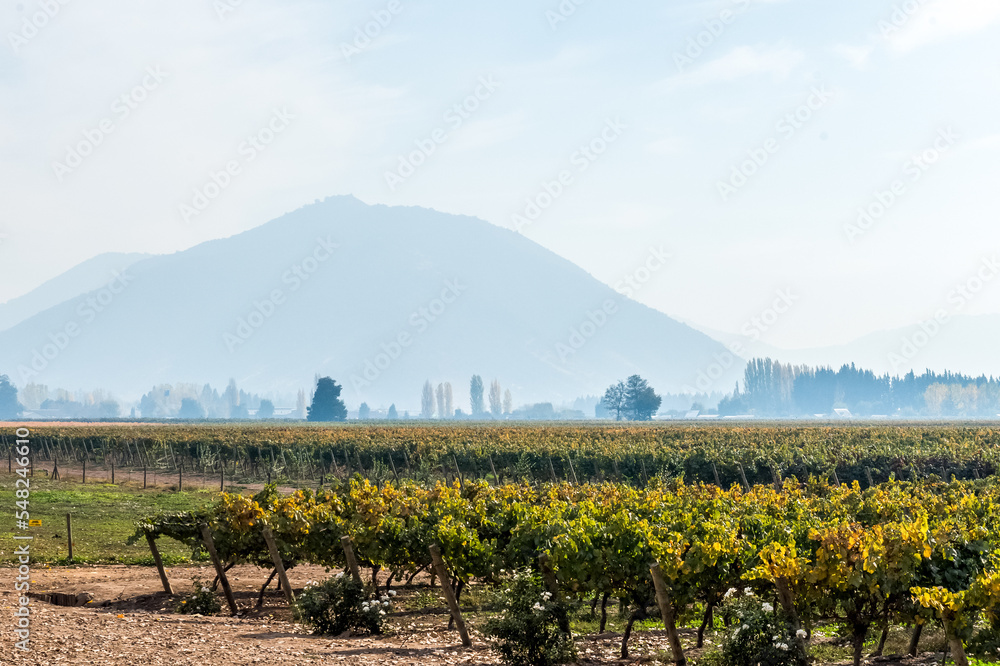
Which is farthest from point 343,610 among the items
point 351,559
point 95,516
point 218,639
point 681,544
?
point 95,516

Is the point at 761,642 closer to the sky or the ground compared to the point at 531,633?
closer to the sky

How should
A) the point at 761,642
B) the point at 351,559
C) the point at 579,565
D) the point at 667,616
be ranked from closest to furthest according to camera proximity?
the point at 761,642
the point at 667,616
the point at 579,565
the point at 351,559

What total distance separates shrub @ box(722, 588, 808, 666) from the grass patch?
18313 mm

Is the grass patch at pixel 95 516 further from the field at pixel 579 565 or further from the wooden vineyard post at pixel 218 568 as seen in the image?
the wooden vineyard post at pixel 218 568

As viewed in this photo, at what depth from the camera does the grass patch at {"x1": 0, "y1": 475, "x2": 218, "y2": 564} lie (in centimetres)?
2484

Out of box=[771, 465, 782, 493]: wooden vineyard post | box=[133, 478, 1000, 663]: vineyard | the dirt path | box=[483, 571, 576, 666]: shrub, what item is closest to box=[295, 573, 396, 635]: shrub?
the dirt path

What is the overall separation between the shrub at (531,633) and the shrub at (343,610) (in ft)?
10.1

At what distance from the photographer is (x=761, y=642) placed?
10.8 metres

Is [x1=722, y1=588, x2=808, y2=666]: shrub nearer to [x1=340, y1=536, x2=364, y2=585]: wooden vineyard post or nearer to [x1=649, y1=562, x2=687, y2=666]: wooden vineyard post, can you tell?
[x1=649, y1=562, x2=687, y2=666]: wooden vineyard post

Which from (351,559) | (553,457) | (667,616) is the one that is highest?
(351,559)

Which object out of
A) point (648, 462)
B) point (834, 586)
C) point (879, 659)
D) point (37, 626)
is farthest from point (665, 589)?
point (648, 462)

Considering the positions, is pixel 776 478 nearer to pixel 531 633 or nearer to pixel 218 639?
pixel 531 633

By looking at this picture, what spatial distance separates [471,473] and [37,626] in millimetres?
42398

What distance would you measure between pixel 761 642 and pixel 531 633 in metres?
3.25
